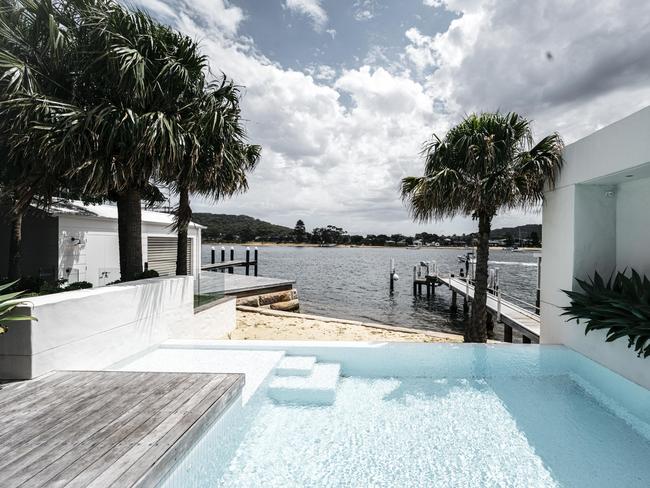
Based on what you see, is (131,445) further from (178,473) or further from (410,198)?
(410,198)

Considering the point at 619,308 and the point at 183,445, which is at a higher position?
the point at 619,308

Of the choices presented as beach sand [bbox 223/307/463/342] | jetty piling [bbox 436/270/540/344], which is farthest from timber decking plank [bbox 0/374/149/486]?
jetty piling [bbox 436/270/540/344]

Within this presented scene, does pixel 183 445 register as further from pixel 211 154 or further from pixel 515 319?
pixel 515 319

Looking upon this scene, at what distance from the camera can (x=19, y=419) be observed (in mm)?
2736

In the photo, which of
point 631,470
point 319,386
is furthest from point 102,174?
point 631,470

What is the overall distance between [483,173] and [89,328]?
6.64 metres

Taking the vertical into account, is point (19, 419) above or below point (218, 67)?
below

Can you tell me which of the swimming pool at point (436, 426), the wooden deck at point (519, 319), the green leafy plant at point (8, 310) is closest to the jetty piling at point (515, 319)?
the wooden deck at point (519, 319)

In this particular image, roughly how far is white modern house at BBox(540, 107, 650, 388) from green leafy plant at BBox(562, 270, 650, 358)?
12.6 inches

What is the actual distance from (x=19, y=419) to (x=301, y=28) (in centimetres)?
977

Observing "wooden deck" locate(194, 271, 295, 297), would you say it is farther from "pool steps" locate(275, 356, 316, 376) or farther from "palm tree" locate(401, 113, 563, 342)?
"palm tree" locate(401, 113, 563, 342)

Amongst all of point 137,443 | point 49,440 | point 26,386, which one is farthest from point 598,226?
point 26,386

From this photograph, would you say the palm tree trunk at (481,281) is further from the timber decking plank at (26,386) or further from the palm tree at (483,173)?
the timber decking plank at (26,386)

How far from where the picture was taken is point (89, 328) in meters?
4.15
